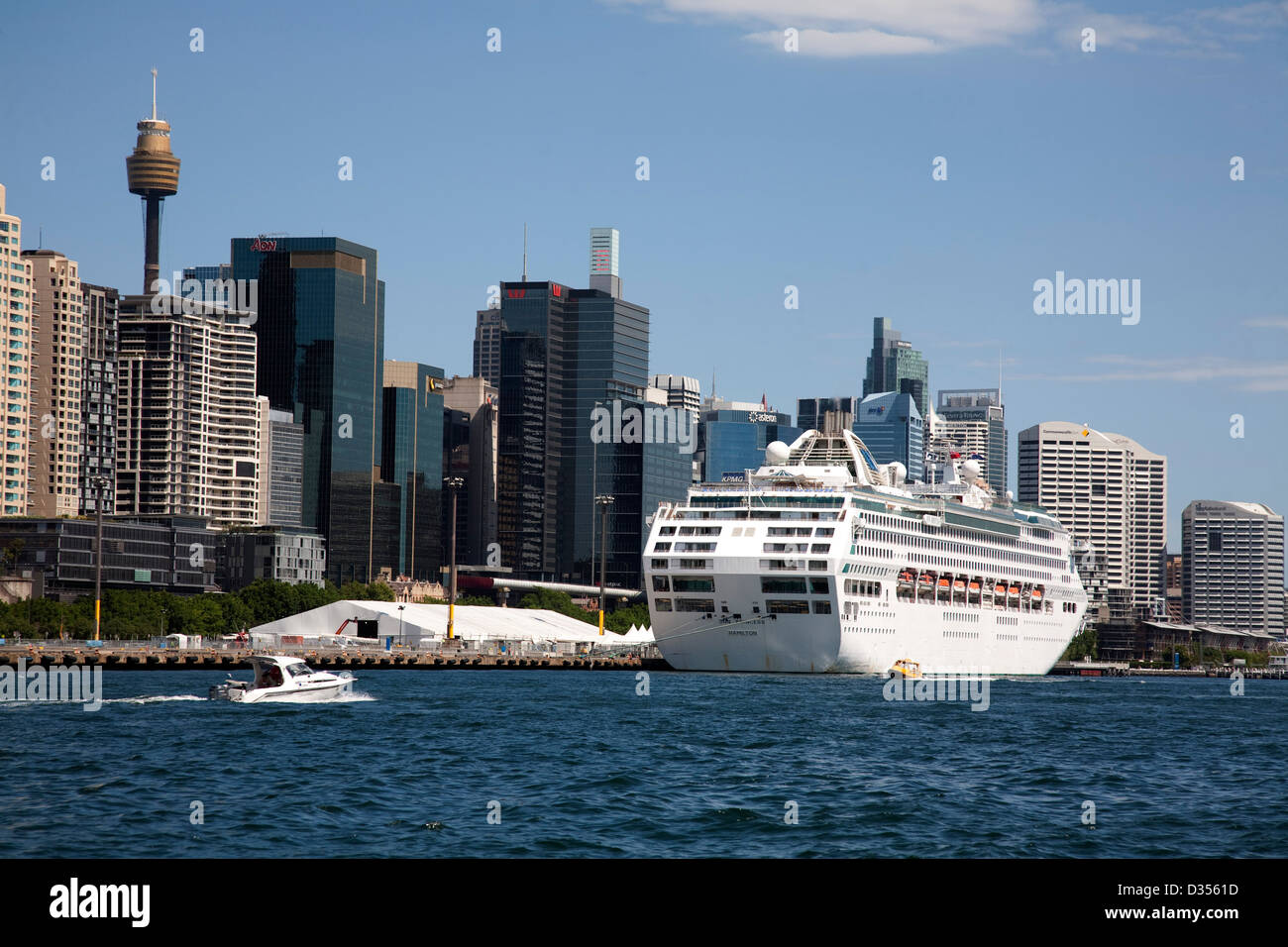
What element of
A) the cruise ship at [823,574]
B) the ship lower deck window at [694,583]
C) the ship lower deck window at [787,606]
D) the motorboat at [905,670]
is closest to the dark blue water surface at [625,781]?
the ship lower deck window at [787,606]

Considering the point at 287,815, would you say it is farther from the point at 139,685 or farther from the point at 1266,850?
the point at 139,685

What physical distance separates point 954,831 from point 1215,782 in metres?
16.3

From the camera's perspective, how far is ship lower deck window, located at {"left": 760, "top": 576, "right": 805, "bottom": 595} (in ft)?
363

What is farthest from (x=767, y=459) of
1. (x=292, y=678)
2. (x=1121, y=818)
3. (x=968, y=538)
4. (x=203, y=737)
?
(x=1121, y=818)

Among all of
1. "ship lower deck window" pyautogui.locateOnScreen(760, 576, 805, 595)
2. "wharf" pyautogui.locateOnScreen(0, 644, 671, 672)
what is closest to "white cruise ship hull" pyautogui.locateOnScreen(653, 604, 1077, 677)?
"ship lower deck window" pyautogui.locateOnScreen(760, 576, 805, 595)

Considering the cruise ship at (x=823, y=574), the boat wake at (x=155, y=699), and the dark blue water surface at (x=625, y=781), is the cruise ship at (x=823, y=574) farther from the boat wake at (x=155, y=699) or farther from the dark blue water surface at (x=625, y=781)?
the boat wake at (x=155, y=699)

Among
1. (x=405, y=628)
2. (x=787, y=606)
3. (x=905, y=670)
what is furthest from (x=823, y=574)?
(x=405, y=628)

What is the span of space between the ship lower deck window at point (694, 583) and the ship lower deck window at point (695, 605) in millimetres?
842

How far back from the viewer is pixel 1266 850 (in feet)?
103

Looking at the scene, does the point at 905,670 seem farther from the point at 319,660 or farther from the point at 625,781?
the point at 625,781

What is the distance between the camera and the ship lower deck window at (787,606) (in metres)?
111

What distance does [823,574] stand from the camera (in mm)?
110438

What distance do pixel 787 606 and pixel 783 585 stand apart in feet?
5.21

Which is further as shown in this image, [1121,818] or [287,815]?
[1121,818]
